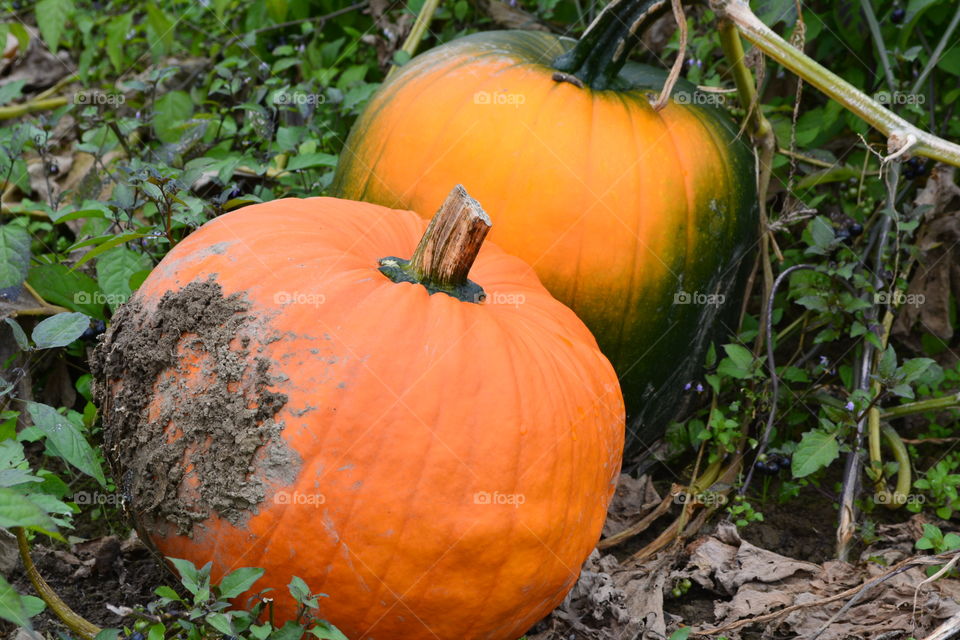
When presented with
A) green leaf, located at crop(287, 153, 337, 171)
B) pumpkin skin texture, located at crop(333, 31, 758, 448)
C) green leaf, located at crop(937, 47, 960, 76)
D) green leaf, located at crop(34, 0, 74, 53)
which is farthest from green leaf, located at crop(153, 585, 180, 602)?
green leaf, located at crop(937, 47, 960, 76)

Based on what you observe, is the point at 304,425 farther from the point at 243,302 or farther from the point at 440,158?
the point at 440,158

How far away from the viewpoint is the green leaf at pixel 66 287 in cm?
278

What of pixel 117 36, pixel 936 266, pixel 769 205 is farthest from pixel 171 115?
pixel 936 266

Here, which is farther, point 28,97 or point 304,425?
point 28,97

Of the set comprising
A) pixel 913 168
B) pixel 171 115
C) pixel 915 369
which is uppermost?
pixel 913 168

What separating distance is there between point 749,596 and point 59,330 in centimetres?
178

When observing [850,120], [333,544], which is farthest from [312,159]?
[850,120]

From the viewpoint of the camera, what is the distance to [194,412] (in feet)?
6.53

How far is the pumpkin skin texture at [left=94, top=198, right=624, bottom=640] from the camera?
Result: 1.92 meters

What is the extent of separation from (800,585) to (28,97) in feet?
14.1

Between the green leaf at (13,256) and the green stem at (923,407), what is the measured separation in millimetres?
2515

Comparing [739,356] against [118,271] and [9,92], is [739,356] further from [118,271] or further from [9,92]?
[9,92]

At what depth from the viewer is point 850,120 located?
11.1 ft

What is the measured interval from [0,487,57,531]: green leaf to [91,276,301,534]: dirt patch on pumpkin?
1.60 ft
